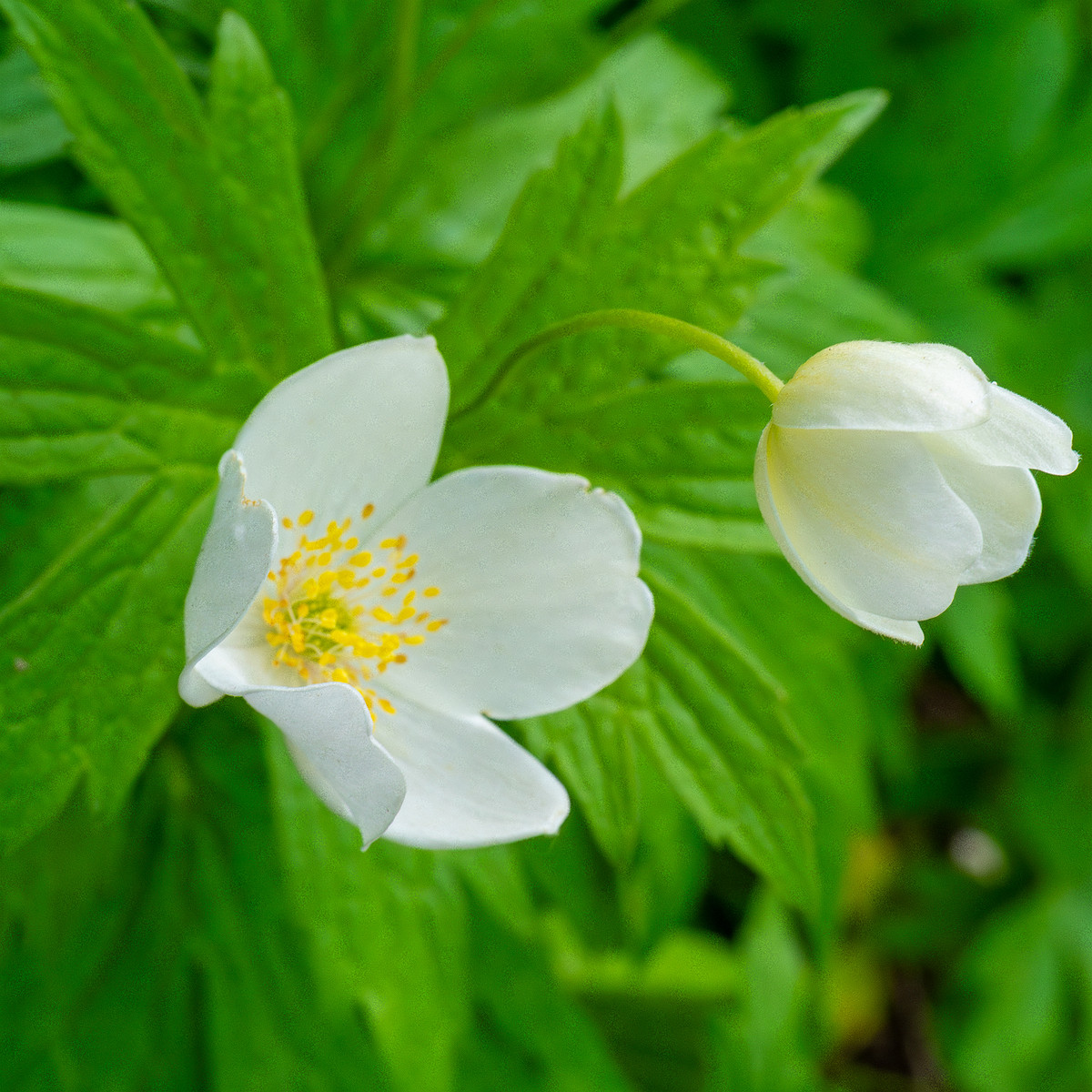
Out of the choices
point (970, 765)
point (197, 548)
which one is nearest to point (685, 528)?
point (197, 548)

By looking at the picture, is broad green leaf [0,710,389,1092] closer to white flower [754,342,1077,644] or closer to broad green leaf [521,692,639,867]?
broad green leaf [521,692,639,867]

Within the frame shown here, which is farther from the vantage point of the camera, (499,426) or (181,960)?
(181,960)

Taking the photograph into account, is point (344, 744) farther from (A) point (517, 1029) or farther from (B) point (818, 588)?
(A) point (517, 1029)

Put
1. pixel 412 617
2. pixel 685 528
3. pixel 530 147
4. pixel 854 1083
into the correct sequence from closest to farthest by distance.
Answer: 1. pixel 412 617
2. pixel 685 528
3. pixel 530 147
4. pixel 854 1083

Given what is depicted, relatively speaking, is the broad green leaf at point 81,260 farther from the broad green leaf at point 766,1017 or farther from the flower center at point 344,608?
the broad green leaf at point 766,1017

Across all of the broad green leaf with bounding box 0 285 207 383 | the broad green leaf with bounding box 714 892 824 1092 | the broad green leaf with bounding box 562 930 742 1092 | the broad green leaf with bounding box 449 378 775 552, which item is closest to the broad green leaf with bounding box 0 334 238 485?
the broad green leaf with bounding box 0 285 207 383

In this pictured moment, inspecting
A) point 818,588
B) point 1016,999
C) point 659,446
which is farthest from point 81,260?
point 1016,999

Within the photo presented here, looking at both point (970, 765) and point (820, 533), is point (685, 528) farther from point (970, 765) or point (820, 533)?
point (970, 765)
